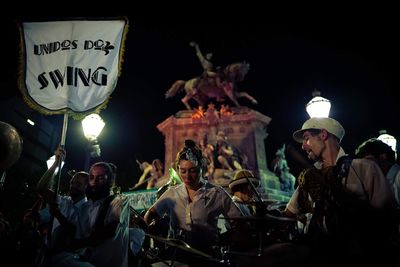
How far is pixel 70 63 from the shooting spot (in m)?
5.46

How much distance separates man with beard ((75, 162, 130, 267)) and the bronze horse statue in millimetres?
22662

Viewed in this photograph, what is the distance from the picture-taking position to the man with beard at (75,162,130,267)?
4211 millimetres

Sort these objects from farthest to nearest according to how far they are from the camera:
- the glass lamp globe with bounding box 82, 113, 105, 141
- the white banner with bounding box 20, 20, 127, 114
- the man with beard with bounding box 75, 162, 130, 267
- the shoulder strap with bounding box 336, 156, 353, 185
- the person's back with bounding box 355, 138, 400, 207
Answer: the glass lamp globe with bounding box 82, 113, 105, 141 → the person's back with bounding box 355, 138, 400, 207 → the white banner with bounding box 20, 20, 127, 114 → the man with beard with bounding box 75, 162, 130, 267 → the shoulder strap with bounding box 336, 156, 353, 185

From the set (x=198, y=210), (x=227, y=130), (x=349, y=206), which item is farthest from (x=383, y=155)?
(x=227, y=130)

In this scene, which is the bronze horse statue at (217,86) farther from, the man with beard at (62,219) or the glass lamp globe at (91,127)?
the man with beard at (62,219)

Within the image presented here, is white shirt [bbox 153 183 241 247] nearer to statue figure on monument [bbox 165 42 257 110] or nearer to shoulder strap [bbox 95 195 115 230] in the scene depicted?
shoulder strap [bbox 95 195 115 230]

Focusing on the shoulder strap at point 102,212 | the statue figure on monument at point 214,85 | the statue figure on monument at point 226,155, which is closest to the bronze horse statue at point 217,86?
the statue figure on monument at point 214,85

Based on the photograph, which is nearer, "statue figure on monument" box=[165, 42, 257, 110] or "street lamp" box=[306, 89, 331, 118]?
"street lamp" box=[306, 89, 331, 118]

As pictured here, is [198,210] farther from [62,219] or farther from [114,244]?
[62,219]

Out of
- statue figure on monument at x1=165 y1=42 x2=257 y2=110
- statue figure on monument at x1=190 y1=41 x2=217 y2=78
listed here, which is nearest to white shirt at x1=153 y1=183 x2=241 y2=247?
statue figure on monument at x1=165 y1=42 x2=257 y2=110

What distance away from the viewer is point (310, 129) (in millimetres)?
4207

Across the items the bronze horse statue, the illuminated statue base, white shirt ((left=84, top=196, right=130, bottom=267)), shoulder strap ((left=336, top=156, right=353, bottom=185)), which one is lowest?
white shirt ((left=84, top=196, right=130, bottom=267))

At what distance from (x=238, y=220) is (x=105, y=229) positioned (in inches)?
76.2

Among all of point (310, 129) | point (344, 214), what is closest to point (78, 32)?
point (310, 129)
